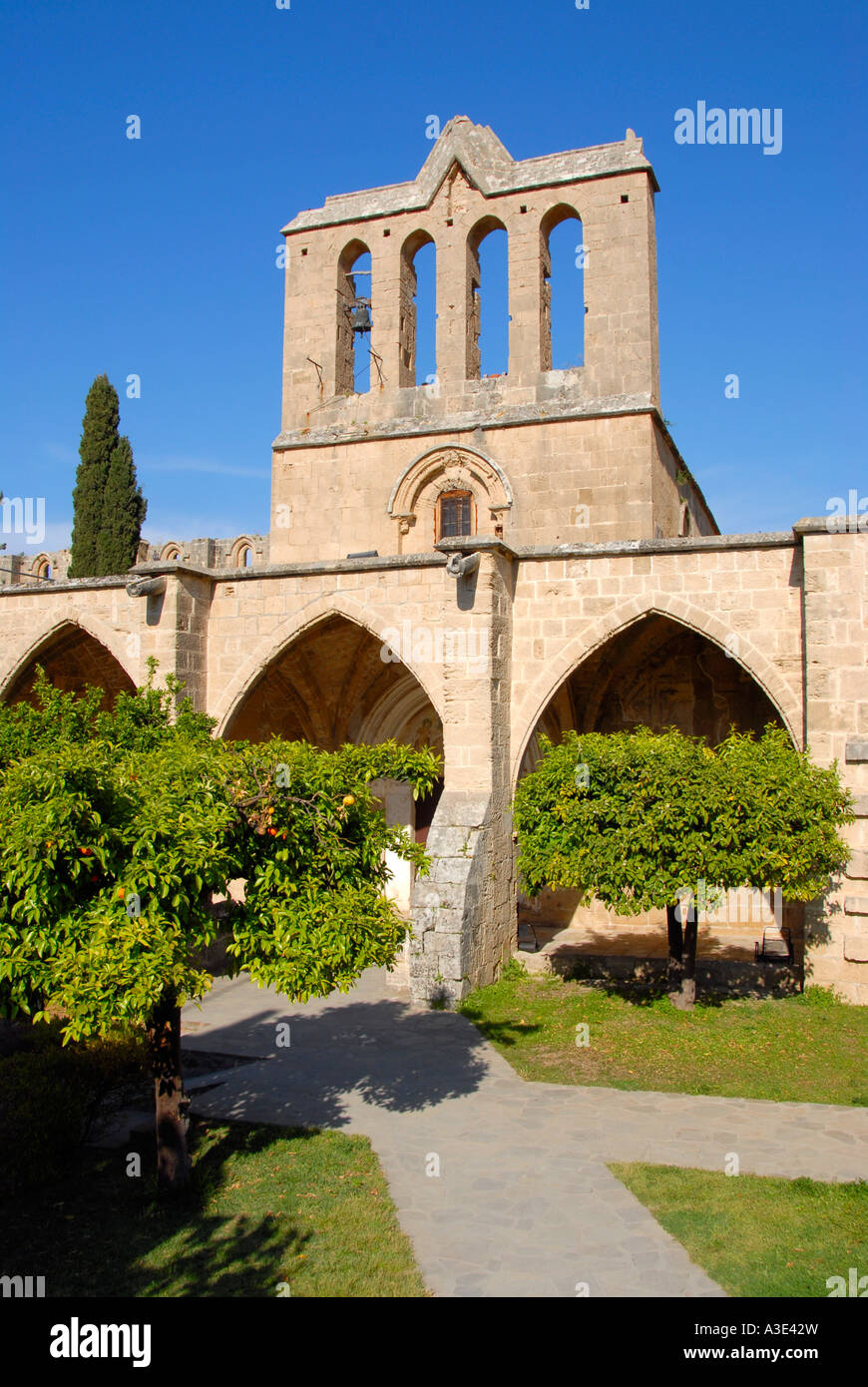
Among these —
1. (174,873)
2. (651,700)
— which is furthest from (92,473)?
(174,873)

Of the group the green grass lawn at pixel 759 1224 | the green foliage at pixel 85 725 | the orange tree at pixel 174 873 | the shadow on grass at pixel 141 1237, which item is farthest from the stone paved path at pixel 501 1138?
the green foliage at pixel 85 725

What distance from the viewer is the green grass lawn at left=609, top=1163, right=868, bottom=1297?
4.55m

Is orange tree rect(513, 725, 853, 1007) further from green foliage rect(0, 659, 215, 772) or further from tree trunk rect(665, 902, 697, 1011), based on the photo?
green foliage rect(0, 659, 215, 772)

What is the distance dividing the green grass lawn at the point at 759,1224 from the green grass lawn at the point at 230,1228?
→ 1407mm

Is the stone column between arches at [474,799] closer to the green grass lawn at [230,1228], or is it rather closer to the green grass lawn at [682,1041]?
the green grass lawn at [682,1041]

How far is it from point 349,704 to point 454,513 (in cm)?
312

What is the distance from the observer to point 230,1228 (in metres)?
5.21

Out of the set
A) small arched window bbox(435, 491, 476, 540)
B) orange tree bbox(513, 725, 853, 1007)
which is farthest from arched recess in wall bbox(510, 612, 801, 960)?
orange tree bbox(513, 725, 853, 1007)

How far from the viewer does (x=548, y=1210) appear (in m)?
5.32

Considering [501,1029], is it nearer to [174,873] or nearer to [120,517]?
[174,873]

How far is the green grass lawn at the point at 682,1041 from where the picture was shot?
24.6 ft

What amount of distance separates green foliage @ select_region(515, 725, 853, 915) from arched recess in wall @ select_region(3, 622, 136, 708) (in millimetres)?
6758

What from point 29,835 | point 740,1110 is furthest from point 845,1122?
point 29,835
